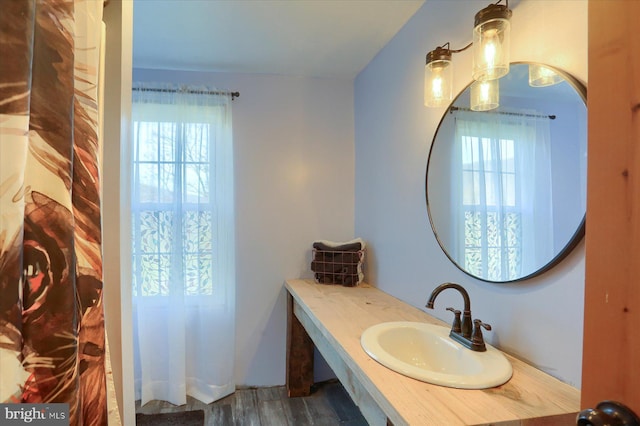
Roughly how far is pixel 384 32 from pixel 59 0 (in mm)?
1757

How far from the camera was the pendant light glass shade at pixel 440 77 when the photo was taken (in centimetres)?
141

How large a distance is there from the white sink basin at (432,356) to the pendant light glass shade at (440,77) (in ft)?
3.17

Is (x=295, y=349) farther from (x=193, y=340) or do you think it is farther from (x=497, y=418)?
(x=497, y=418)

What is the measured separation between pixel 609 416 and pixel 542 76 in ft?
3.18

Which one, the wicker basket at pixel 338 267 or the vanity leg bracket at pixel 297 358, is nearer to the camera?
the wicker basket at pixel 338 267

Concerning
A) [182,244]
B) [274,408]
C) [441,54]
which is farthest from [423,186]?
[274,408]

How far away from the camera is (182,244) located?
2.34m

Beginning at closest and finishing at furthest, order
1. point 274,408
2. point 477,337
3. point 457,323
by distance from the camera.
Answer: point 477,337 → point 457,323 → point 274,408

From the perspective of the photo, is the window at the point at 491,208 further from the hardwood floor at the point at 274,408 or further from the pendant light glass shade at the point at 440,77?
the hardwood floor at the point at 274,408

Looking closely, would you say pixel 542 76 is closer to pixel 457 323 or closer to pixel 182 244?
pixel 457 323

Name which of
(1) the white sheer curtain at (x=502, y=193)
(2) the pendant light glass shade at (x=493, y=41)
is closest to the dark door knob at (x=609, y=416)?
(1) the white sheer curtain at (x=502, y=193)

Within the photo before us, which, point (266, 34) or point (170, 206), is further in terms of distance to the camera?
point (170, 206)

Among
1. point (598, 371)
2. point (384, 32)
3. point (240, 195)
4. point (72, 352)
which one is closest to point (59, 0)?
point (72, 352)

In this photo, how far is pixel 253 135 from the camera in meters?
2.54
